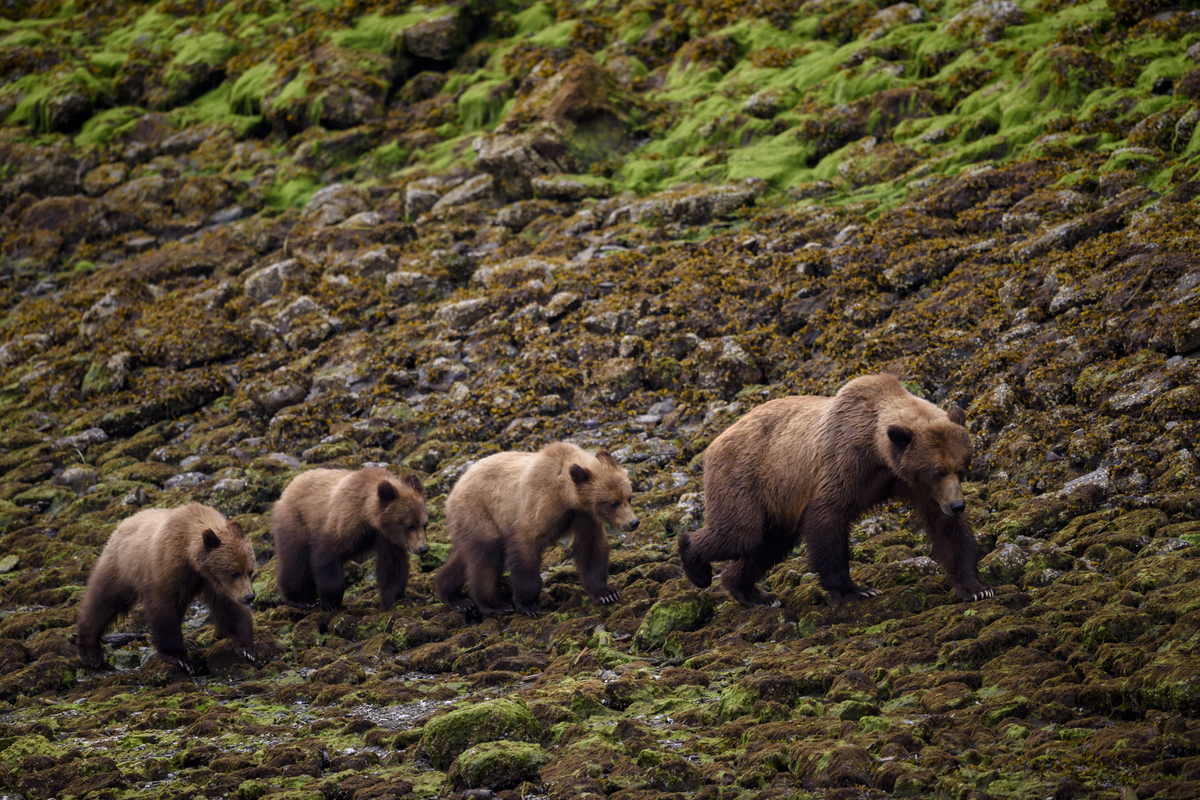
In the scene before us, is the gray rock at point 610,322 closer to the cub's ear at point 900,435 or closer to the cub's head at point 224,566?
the cub's head at point 224,566

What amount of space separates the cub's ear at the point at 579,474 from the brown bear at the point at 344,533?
83.5 inches

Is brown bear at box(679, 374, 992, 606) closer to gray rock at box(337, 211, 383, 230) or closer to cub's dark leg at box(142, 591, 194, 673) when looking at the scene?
cub's dark leg at box(142, 591, 194, 673)

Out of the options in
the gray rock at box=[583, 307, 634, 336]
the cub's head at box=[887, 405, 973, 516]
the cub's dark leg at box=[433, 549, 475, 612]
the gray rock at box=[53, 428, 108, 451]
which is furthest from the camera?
the gray rock at box=[53, 428, 108, 451]

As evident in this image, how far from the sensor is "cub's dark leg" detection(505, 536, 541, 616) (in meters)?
10.3

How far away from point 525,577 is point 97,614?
484 cm

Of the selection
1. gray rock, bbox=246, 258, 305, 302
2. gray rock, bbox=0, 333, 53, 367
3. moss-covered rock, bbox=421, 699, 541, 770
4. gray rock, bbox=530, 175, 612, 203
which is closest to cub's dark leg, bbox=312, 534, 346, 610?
moss-covered rock, bbox=421, 699, 541, 770

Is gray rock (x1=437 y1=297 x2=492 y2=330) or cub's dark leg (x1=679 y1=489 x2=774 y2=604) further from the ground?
gray rock (x1=437 y1=297 x2=492 y2=330)

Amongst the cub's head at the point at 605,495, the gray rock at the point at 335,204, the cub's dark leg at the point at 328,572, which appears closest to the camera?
the cub's head at the point at 605,495

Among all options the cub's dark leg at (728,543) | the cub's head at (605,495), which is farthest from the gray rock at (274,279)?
the cub's dark leg at (728,543)

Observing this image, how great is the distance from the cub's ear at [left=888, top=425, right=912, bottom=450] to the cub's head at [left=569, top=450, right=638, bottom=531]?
3.30m

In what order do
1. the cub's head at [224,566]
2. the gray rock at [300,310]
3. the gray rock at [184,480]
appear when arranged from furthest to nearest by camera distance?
1. the gray rock at [300,310]
2. the gray rock at [184,480]
3. the cub's head at [224,566]

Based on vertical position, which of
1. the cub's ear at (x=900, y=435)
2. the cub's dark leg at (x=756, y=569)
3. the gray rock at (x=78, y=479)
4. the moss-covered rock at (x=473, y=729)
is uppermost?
the cub's ear at (x=900, y=435)

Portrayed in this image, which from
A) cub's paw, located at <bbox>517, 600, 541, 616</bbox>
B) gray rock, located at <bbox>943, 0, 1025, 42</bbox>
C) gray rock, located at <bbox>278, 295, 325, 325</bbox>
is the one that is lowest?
cub's paw, located at <bbox>517, 600, 541, 616</bbox>

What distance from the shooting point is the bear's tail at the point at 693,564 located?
936 centimetres
